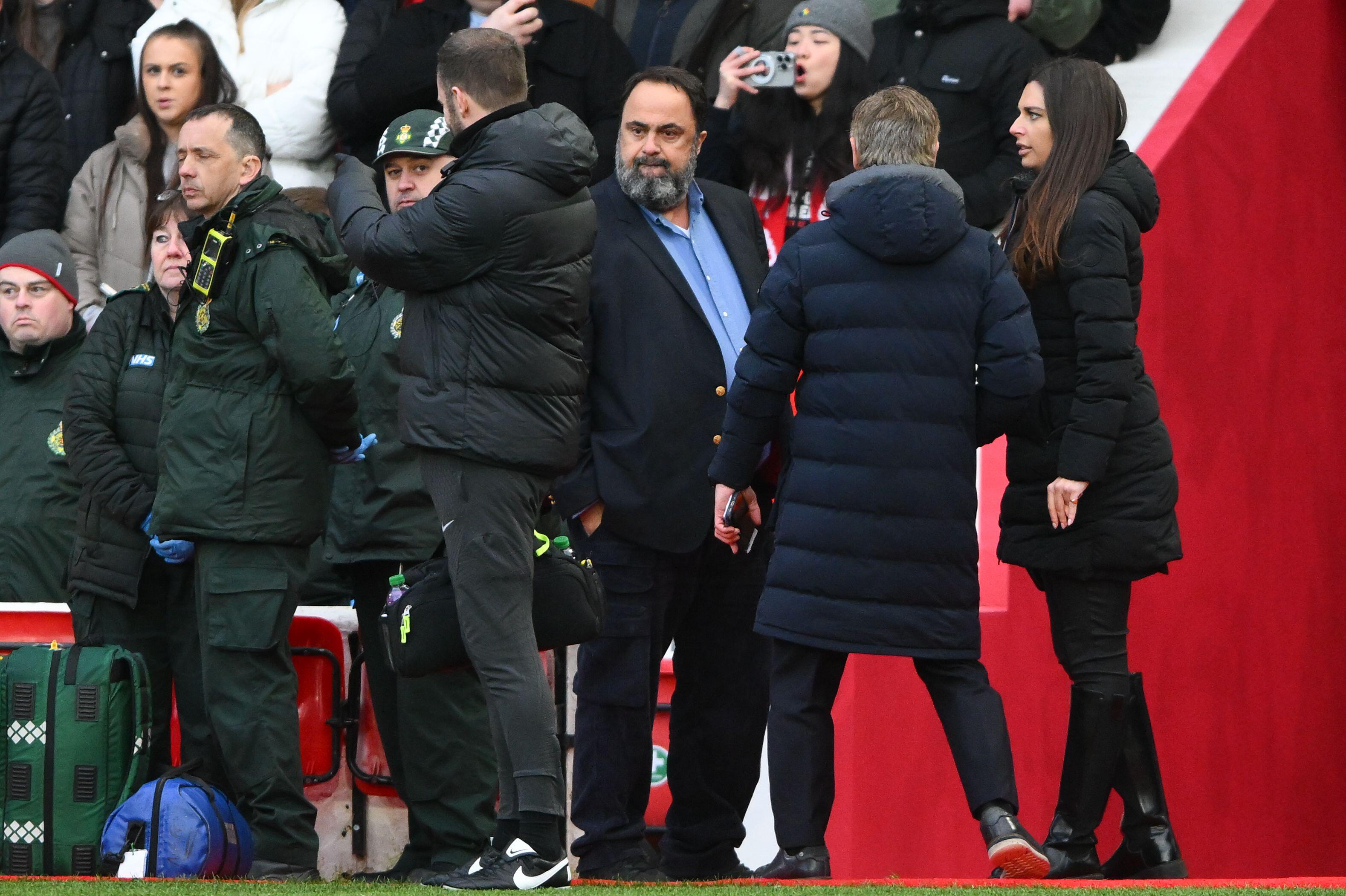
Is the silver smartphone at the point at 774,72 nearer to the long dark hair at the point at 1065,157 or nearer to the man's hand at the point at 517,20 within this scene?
the man's hand at the point at 517,20

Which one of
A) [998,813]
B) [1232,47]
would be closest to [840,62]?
[1232,47]

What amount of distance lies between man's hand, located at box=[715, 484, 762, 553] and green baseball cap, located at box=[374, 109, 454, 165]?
1350mm

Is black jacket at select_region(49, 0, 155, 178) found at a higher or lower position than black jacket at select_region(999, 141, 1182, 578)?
higher

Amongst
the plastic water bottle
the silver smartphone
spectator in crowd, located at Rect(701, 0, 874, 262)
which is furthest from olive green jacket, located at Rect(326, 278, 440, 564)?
the silver smartphone

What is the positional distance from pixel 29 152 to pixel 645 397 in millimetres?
3737

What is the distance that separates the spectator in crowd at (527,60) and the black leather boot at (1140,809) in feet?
9.70

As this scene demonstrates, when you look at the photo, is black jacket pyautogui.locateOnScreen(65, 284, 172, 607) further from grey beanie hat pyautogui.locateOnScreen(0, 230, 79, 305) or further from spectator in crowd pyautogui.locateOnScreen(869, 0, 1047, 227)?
spectator in crowd pyautogui.locateOnScreen(869, 0, 1047, 227)

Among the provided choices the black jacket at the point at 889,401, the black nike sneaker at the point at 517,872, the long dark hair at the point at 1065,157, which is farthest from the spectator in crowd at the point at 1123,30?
the black nike sneaker at the point at 517,872

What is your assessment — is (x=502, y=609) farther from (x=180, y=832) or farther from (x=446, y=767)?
(x=180, y=832)

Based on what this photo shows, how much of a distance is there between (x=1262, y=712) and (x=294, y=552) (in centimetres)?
391

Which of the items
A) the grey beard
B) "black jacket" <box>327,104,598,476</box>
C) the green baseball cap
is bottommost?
"black jacket" <box>327,104,598,476</box>

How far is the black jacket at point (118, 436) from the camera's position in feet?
18.5

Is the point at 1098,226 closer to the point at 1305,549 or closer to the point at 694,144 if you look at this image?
the point at 694,144

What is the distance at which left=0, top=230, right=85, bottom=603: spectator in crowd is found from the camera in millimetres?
6496
